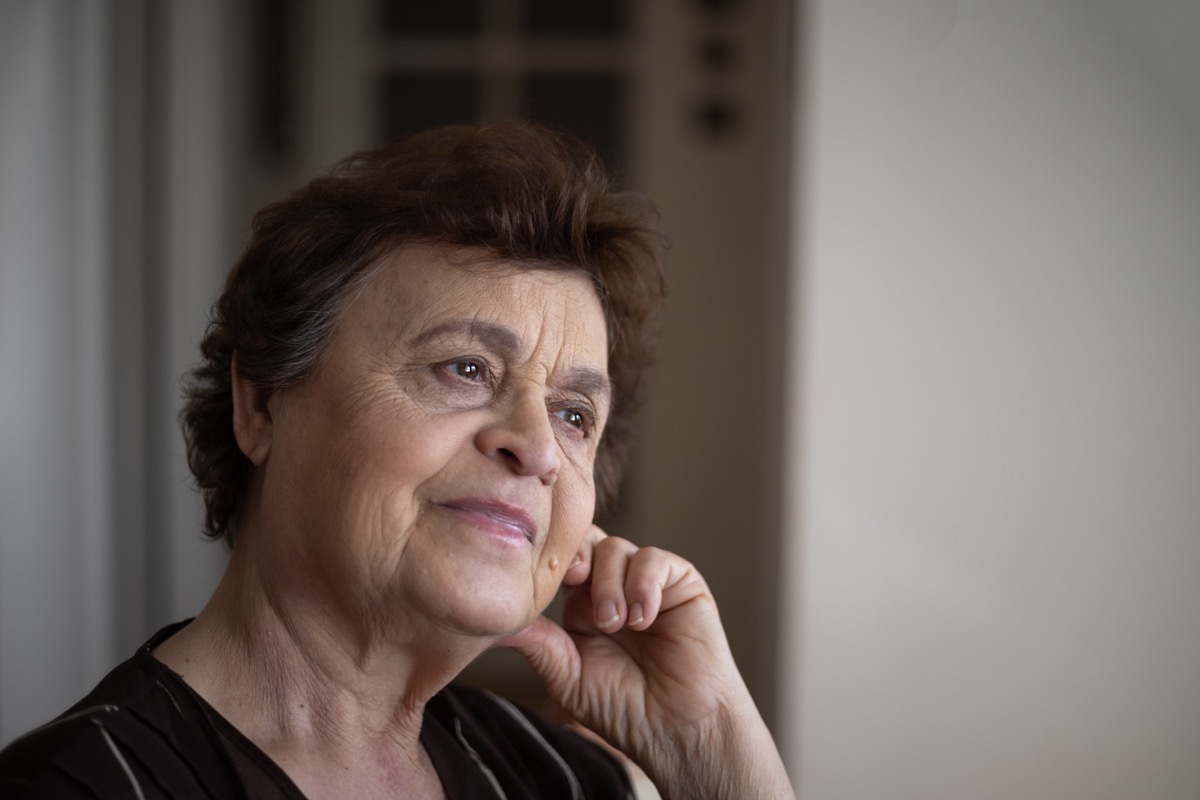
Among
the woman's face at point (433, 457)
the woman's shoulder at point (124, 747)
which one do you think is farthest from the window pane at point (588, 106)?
the woman's shoulder at point (124, 747)

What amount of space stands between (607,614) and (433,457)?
0.39m

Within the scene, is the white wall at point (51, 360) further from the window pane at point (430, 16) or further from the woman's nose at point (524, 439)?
the window pane at point (430, 16)

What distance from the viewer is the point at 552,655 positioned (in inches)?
54.1

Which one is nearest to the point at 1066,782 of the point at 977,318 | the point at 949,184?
the point at 977,318

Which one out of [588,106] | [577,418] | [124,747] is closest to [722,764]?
[577,418]

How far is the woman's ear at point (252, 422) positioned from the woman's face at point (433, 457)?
0.02 meters

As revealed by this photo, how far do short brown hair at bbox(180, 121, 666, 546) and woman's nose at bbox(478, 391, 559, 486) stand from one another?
18 centimetres

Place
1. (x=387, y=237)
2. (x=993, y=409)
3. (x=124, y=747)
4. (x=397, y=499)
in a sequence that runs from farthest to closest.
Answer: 1. (x=993, y=409)
2. (x=387, y=237)
3. (x=397, y=499)
4. (x=124, y=747)

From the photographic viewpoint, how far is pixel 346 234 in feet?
3.79

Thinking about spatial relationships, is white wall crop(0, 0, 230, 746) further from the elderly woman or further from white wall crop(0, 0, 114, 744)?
the elderly woman

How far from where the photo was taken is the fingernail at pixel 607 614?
4.29 ft

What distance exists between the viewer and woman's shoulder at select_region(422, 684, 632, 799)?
51.1 inches

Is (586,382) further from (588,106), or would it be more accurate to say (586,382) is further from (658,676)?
(588,106)

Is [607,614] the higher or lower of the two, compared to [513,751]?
higher
